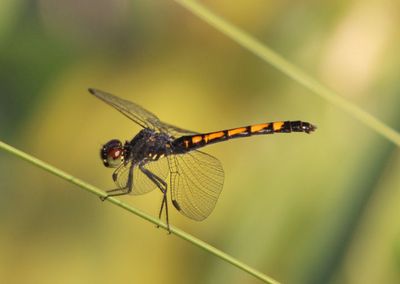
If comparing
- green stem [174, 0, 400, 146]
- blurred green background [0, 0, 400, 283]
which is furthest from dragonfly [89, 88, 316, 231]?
green stem [174, 0, 400, 146]

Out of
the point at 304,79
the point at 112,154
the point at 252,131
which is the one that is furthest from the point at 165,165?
the point at 304,79

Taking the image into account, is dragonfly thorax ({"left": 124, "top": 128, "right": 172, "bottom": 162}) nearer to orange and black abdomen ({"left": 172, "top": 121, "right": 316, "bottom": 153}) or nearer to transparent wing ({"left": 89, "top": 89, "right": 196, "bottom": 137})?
transparent wing ({"left": 89, "top": 89, "right": 196, "bottom": 137})

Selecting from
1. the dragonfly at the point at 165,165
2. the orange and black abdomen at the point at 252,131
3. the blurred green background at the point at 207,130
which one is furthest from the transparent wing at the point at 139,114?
the blurred green background at the point at 207,130

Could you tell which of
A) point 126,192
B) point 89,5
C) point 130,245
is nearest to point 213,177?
point 126,192

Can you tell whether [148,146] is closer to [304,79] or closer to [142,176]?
[142,176]

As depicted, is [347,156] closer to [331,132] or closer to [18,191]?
Answer: [331,132]

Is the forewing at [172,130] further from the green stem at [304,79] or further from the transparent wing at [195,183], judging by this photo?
the green stem at [304,79]
